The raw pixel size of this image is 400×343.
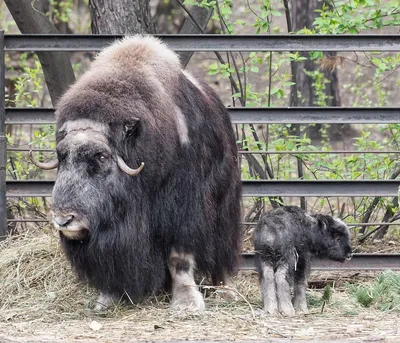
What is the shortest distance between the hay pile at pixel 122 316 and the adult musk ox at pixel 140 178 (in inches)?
8.4

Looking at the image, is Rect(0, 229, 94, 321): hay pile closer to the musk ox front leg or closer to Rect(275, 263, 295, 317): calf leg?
the musk ox front leg

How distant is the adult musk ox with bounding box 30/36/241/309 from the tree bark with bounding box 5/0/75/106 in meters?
1.91

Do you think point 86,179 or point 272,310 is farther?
point 272,310

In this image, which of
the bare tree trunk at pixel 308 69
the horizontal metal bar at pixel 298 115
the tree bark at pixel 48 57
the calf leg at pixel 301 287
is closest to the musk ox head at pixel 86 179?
the calf leg at pixel 301 287

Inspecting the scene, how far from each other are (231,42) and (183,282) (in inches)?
80.8

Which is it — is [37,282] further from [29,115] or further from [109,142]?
[109,142]

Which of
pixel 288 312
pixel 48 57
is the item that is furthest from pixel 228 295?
pixel 48 57

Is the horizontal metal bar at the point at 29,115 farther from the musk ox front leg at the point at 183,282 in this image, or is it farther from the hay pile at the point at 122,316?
the musk ox front leg at the point at 183,282

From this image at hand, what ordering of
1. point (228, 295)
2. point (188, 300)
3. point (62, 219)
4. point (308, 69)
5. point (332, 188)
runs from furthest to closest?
1. point (308, 69)
2. point (332, 188)
3. point (228, 295)
4. point (188, 300)
5. point (62, 219)

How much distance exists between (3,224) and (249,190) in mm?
1859

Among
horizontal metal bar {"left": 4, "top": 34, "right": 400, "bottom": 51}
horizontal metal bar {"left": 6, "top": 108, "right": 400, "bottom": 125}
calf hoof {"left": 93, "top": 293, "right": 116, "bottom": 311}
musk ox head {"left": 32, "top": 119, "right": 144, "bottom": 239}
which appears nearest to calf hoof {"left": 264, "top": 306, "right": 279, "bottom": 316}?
calf hoof {"left": 93, "top": 293, "right": 116, "bottom": 311}

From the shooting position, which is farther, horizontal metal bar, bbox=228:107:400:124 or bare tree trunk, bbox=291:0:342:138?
bare tree trunk, bbox=291:0:342:138

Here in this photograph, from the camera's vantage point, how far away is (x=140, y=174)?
5434 millimetres

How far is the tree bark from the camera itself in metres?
7.70
